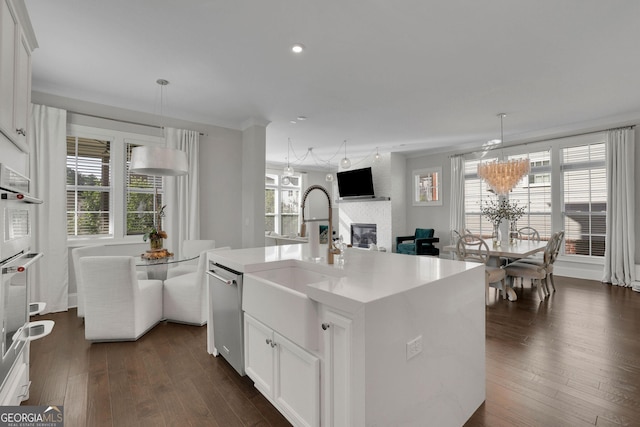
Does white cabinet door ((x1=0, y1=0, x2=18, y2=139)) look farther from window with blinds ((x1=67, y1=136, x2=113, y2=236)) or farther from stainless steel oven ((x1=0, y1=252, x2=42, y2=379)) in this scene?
window with blinds ((x1=67, y1=136, x2=113, y2=236))

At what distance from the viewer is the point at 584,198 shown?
218 inches

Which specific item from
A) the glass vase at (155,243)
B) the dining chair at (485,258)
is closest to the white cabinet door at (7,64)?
the glass vase at (155,243)

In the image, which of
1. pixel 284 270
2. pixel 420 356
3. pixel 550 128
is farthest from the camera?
pixel 550 128

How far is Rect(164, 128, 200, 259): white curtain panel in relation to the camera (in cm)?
455

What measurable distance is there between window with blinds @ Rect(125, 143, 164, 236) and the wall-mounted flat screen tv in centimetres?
512

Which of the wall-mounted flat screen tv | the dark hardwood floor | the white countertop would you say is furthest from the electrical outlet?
the wall-mounted flat screen tv

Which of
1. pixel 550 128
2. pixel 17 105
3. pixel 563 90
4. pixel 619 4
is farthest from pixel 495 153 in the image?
pixel 17 105

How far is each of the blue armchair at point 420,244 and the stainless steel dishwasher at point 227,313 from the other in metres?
5.29

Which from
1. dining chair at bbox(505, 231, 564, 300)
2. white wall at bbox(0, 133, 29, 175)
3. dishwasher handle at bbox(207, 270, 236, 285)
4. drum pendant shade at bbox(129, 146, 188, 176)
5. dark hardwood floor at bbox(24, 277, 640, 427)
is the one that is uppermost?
drum pendant shade at bbox(129, 146, 188, 176)

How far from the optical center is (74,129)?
3.94 m

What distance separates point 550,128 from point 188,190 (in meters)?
6.44

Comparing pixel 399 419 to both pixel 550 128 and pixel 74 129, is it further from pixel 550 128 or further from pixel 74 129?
pixel 550 128

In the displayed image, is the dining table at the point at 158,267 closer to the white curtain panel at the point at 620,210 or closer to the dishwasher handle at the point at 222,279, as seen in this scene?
the dishwasher handle at the point at 222,279

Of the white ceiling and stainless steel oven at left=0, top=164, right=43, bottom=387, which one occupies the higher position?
the white ceiling
